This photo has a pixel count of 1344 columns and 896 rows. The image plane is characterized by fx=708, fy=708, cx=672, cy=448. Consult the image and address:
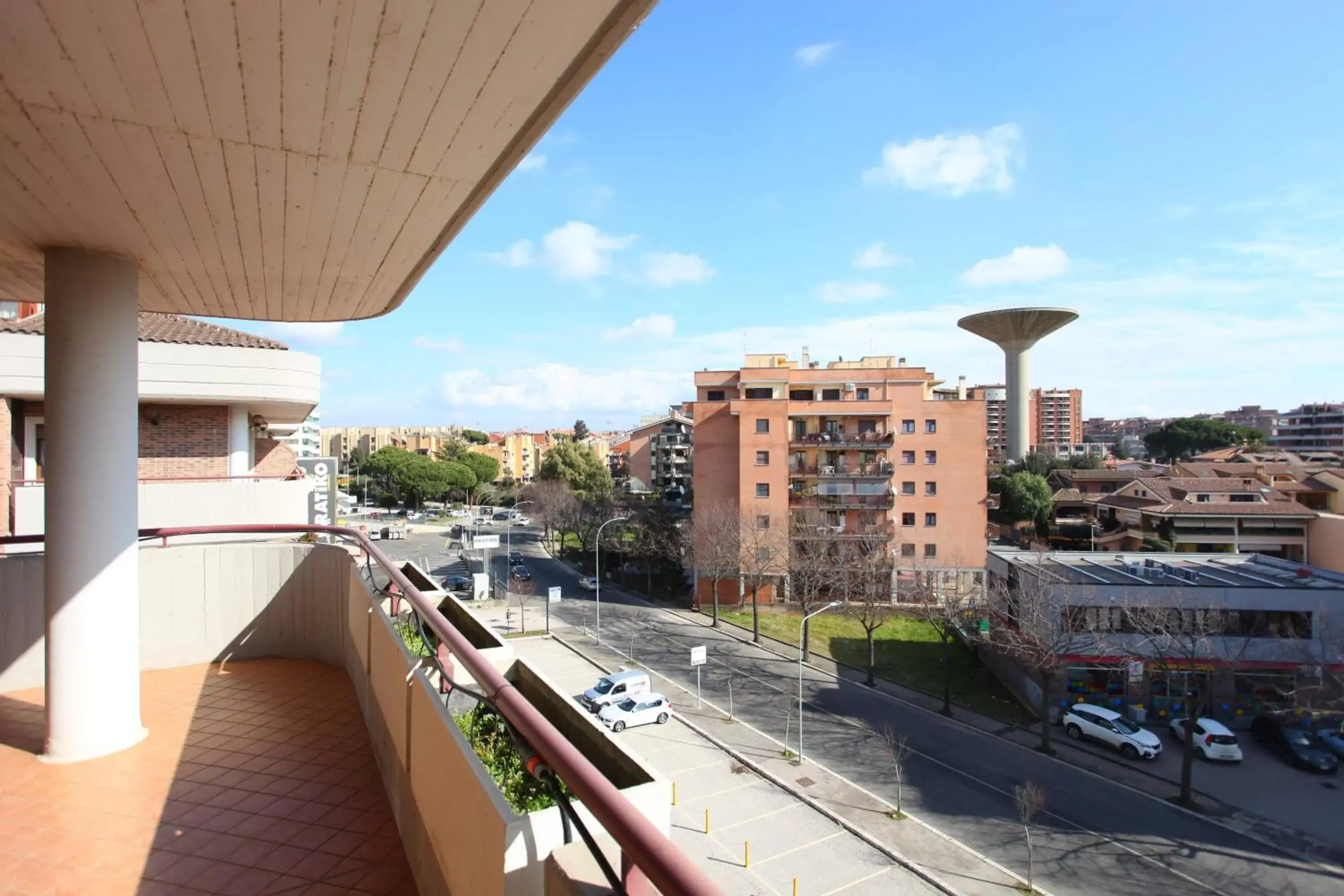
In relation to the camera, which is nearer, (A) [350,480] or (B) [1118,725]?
(B) [1118,725]

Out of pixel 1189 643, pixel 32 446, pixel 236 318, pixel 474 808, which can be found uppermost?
pixel 236 318

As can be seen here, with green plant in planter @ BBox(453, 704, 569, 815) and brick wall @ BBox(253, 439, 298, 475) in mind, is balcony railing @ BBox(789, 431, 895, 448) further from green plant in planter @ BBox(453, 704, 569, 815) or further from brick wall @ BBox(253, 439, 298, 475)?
green plant in planter @ BBox(453, 704, 569, 815)

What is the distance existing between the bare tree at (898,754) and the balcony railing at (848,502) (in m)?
14.3

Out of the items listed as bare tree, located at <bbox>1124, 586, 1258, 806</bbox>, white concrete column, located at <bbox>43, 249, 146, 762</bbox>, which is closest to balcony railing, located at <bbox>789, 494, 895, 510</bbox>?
bare tree, located at <bbox>1124, 586, 1258, 806</bbox>

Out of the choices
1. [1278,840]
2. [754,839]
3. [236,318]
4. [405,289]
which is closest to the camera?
[405,289]

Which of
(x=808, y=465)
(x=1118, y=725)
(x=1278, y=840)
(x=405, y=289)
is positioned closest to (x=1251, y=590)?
(x=1118, y=725)

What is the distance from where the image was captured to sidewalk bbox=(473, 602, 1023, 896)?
1247cm

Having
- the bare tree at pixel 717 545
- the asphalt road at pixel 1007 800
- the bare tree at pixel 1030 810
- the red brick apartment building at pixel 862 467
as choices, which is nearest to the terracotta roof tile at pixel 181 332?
the bare tree at pixel 1030 810

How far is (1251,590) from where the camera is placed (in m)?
21.0

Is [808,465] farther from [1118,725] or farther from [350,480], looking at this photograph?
[350,480]

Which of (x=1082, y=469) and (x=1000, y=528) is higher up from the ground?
(x=1082, y=469)

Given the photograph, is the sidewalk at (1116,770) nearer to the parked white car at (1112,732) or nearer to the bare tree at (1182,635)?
the parked white car at (1112,732)

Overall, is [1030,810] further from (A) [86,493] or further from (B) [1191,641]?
(A) [86,493]

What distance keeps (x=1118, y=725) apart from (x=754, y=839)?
38.1ft
